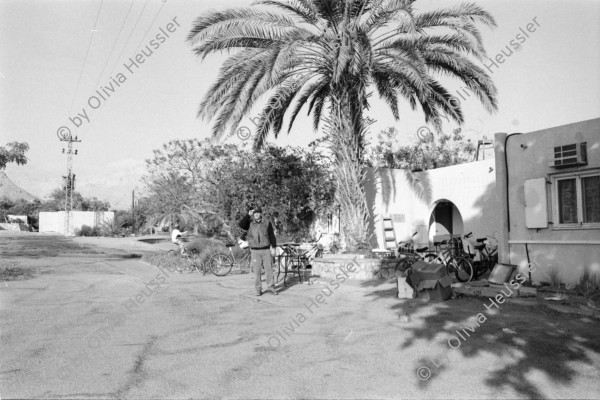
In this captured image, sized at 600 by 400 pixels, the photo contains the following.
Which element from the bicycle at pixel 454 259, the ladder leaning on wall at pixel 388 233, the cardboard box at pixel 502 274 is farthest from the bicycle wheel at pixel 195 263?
the cardboard box at pixel 502 274

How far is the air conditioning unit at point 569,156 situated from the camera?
964 cm

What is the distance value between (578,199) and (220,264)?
9402 mm

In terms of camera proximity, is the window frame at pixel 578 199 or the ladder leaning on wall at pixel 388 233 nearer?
the window frame at pixel 578 199

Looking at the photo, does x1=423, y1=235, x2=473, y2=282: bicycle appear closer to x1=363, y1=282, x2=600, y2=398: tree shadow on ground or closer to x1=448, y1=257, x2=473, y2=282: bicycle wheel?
x1=448, y1=257, x2=473, y2=282: bicycle wheel

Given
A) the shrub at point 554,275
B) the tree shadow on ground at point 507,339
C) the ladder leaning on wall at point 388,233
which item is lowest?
the tree shadow on ground at point 507,339

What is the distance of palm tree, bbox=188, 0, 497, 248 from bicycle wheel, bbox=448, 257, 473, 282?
9.70 feet

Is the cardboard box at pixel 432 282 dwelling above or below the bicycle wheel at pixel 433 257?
below

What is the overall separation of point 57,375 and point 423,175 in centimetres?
1594

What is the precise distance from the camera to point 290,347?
618 cm

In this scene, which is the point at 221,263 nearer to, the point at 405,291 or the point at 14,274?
the point at 14,274

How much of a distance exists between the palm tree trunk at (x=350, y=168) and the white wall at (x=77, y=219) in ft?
167

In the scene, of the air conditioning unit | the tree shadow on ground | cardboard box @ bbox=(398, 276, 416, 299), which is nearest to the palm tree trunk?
cardboard box @ bbox=(398, 276, 416, 299)

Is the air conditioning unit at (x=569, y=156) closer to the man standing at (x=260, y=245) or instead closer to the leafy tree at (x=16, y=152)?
the man standing at (x=260, y=245)

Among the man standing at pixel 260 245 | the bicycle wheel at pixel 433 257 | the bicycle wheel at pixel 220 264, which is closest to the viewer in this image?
the man standing at pixel 260 245
